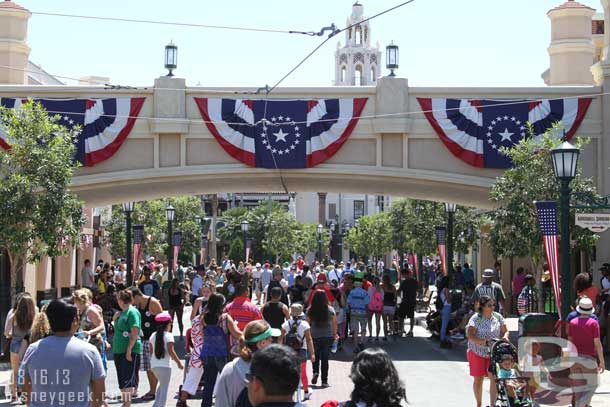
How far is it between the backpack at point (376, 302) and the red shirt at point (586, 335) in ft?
34.8

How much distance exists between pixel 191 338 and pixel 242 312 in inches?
33.7

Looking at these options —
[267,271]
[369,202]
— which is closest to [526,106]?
[267,271]

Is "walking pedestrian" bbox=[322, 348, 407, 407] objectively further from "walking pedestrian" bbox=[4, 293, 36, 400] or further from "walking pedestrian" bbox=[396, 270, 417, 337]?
"walking pedestrian" bbox=[396, 270, 417, 337]

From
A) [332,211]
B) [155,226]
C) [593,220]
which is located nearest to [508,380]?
[593,220]

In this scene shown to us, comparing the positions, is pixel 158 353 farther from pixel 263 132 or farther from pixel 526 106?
pixel 526 106

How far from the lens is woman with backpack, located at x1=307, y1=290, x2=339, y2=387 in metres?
16.1

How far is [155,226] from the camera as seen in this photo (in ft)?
173

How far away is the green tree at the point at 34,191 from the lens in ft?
66.3

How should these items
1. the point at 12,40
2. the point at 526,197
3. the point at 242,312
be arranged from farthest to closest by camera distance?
the point at 12,40, the point at 526,197, the point at 242,312

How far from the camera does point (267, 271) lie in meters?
37.5

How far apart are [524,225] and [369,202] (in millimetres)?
94511

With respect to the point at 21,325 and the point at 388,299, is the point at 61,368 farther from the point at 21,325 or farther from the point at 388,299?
the point at 388,299

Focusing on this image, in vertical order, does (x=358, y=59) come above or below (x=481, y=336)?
above

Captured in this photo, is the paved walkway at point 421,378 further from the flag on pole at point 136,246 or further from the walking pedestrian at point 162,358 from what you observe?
the flag on pole at point 136,246
